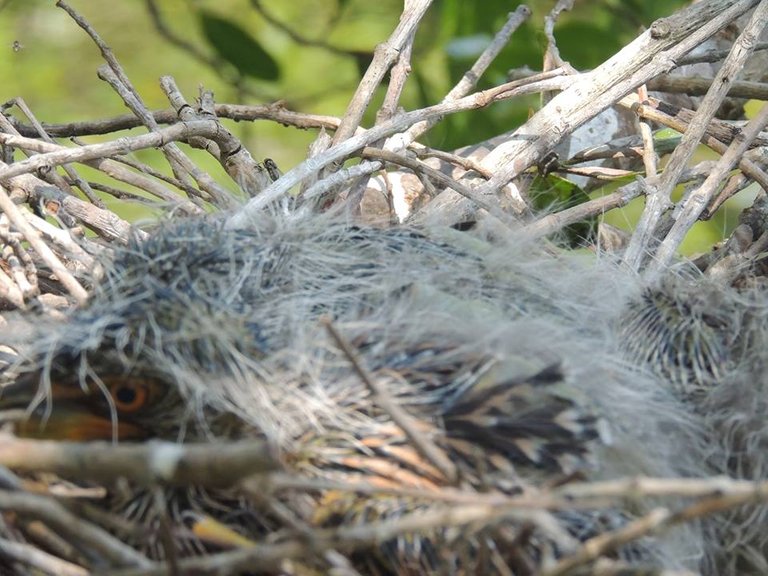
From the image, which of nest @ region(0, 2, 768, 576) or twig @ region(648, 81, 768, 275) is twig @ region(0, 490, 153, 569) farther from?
twig @ region(648, 81, 768, 275)

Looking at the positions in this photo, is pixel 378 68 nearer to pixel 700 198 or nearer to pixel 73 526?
pixel 700 198

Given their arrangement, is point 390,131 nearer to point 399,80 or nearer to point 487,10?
point 399,80

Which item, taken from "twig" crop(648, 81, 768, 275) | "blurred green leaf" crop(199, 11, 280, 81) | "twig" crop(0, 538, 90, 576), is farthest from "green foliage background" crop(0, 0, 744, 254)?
"twig" crop(0, 538, 90, 576)

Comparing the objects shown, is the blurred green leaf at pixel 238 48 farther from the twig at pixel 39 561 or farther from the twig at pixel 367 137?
the twig at pixel 39 561

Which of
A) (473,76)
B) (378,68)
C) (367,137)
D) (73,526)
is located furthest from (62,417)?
→ (473,76)

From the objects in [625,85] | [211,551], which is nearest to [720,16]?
[625,85]
